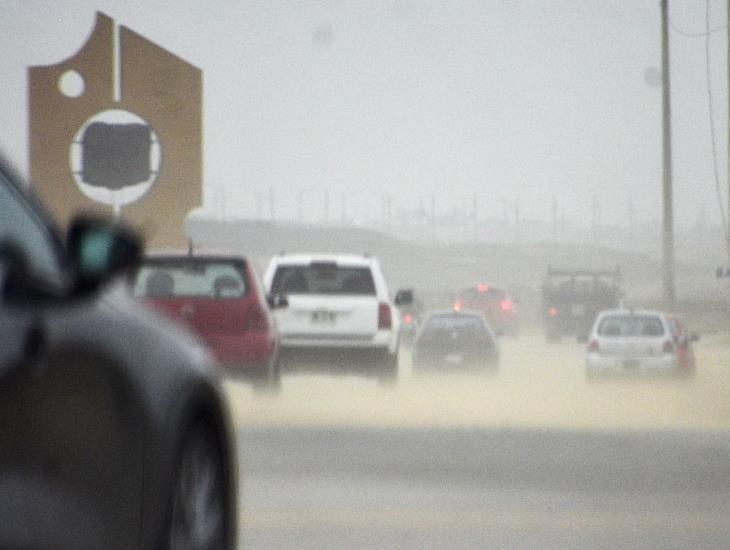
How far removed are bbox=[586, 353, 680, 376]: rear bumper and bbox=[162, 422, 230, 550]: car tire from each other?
26.8 m

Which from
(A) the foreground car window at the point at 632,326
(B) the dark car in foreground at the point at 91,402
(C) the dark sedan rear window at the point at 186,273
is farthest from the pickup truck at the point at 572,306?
(B) the dark car in foreground at the point at 91,402

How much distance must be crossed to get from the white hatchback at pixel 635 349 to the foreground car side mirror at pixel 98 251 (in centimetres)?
2890

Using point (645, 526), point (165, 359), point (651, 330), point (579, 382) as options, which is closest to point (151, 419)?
point (165, 359)

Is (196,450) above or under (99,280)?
under

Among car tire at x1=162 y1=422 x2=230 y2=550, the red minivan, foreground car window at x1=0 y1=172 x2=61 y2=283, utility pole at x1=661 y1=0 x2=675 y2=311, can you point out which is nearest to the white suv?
the red minivan

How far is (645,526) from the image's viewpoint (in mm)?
12234

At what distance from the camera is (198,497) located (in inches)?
278

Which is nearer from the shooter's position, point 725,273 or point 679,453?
point 679,453

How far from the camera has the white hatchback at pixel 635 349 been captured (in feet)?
111

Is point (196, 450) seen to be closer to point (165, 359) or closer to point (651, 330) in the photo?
point (165, 359)

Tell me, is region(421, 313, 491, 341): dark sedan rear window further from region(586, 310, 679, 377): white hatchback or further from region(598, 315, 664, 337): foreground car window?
region(586, 310, 679, 377): white hatchback

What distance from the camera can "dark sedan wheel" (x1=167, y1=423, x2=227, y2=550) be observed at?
266 inches

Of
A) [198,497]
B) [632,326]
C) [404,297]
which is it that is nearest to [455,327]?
[632,326]

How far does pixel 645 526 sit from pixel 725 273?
43237mm
